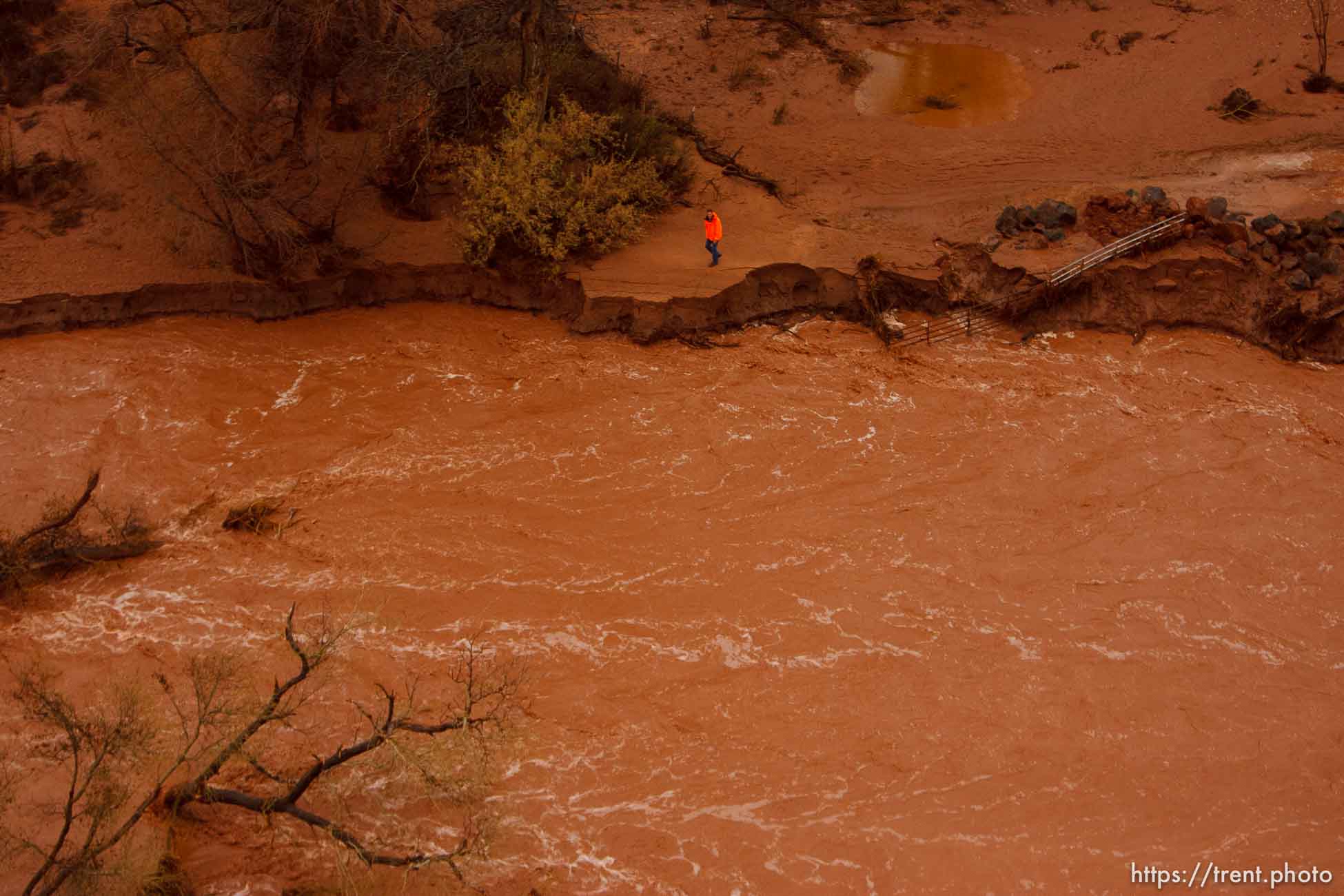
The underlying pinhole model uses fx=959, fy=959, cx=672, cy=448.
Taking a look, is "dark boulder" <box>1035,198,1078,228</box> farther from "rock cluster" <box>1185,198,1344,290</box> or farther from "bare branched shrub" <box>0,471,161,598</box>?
"bare branched shrub" <box>0,471,161,598</box>

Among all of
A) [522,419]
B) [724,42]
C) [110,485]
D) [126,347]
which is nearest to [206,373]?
[126,347]

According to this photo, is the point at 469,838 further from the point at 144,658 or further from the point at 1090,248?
the point at 1090,248

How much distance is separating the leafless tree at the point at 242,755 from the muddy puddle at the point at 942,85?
407 inches

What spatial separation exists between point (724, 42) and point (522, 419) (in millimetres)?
8730

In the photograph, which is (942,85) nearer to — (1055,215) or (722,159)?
(722,159)

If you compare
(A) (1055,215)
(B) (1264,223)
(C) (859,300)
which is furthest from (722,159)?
(B) (1264,223)

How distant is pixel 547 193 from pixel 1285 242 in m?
7.99

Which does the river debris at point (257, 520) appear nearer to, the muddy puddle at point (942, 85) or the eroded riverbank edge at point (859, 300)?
the eroded riverbank edge at point (859, 300)

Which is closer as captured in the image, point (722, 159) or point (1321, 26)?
point (722, 159)

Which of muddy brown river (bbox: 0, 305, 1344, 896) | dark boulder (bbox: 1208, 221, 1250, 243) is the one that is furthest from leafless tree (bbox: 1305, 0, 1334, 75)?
muddy brown river (bbox: 0, 305, 1344, 896)

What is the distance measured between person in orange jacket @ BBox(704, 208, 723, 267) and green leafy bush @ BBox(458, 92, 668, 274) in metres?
0.96

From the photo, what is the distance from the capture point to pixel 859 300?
34.4 ft

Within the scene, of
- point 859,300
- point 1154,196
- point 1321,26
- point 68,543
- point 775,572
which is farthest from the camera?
point 1321,26

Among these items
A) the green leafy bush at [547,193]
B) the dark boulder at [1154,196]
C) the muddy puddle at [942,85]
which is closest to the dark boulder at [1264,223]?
the dark boulder at [1154,196]
